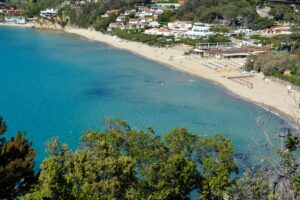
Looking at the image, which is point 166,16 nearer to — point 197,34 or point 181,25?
point 181,25

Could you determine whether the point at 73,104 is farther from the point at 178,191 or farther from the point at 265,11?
the point at 265,11

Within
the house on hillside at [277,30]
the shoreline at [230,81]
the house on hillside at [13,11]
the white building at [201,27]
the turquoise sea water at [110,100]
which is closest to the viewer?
the turquoise sea water at [110,100]

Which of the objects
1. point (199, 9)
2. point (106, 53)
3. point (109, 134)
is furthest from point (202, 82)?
point (199, 9)

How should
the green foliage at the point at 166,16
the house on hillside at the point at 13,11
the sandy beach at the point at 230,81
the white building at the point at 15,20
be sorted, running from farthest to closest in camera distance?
the house on hillside at the point at 13,11 < the white building at the point at 15,20 < the green foliage at the point at 166,16 < the sandy beach at the point at 230,81

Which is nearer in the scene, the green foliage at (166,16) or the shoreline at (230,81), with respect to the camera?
the shoreline at (230,81)

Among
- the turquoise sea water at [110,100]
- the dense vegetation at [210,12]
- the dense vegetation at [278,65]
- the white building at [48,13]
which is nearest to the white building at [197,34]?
the dense vegetation at [210,12]

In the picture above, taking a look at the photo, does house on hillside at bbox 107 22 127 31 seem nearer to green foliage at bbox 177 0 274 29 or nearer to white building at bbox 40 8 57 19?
green foliage at bbox 177 0 274 29

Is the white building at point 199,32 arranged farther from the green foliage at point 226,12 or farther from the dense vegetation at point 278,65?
the dense vegetation at point 278,65
